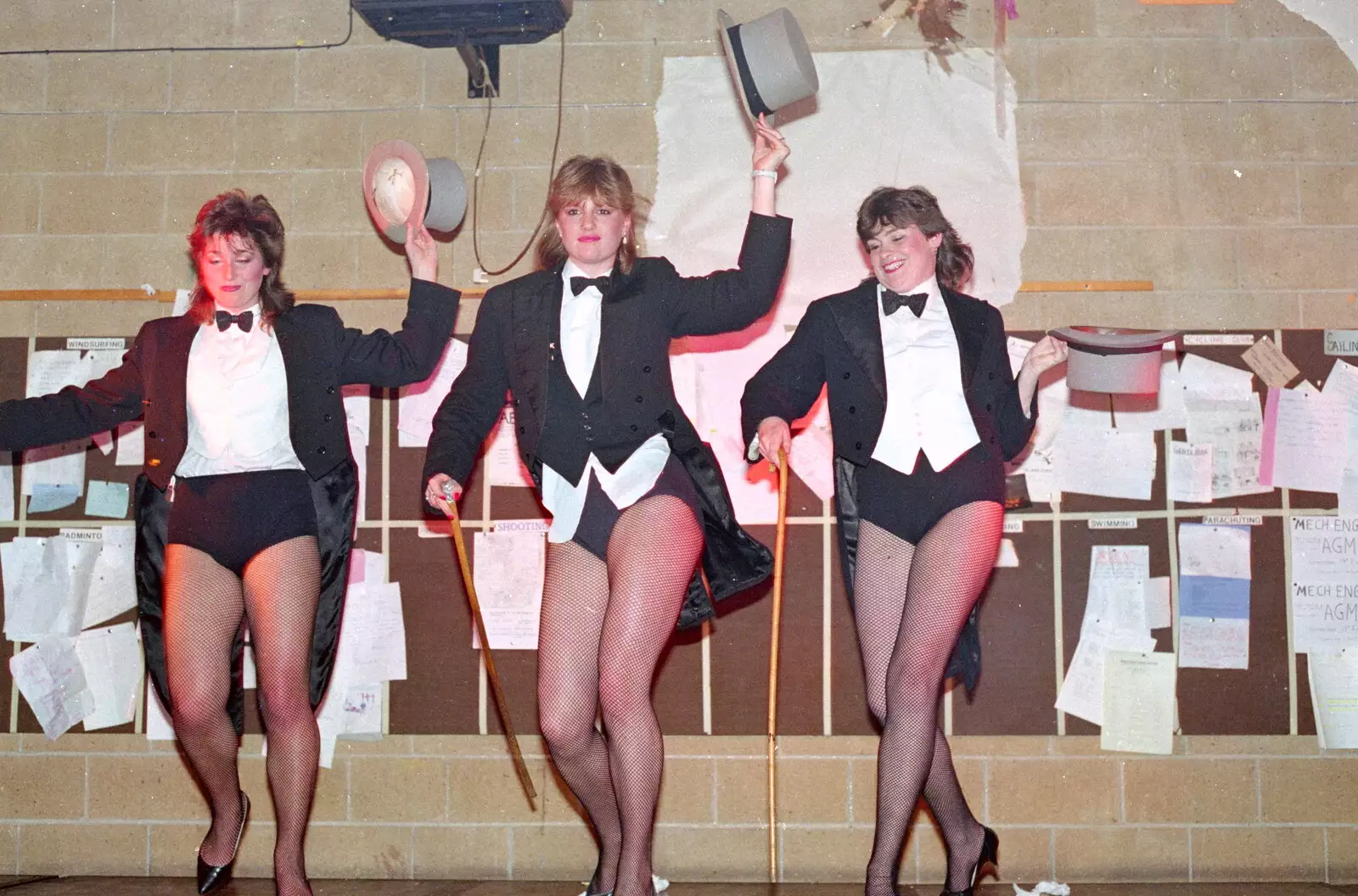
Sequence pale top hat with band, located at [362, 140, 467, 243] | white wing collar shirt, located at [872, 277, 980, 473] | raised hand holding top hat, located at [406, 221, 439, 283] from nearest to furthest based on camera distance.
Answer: white wing collar shirt, located at [872, 277, 980, 473], raised hand holding top hat, located at [406, 221, 439, 283], pale top hat with band, located at [362, 140, 467, 243]

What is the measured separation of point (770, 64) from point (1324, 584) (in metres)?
2.39

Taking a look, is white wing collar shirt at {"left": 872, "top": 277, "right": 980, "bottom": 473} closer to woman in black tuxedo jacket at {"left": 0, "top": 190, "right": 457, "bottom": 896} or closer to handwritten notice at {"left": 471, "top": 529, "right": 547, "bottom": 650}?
woman in black tuxedo jacket at {"left": 0, "top": 190, "right": 457, "bottom": 896}

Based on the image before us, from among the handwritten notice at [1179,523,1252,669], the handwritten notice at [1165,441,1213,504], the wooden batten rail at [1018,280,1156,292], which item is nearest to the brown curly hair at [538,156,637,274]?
the wooden batten rail at [1018,280,1156,292]

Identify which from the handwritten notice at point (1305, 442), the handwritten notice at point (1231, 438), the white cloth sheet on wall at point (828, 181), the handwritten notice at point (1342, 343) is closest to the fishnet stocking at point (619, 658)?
the white cloth sheet on wall at point (828, 181)

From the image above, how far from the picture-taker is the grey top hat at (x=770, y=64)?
3174 millimetres

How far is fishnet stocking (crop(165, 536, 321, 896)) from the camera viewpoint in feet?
9.93

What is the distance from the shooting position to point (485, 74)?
13.6 ft

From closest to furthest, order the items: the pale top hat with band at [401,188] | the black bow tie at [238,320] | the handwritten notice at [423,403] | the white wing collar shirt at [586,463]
Result: 1. the white wing collar shirt at [586,463]
2. the black bow tie at [238,320]
3. the pale top hat with band at [401,188]
4. the handwritten notice at [423,403]

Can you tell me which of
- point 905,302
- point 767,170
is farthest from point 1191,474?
point 767,170

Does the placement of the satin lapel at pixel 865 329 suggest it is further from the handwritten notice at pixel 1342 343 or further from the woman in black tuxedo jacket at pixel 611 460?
the handwritten notice at pixel 1342 343

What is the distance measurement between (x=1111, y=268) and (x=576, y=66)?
1880mm

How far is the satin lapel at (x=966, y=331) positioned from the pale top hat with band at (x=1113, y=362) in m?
0.22

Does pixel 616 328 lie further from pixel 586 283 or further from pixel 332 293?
pixel 332 293

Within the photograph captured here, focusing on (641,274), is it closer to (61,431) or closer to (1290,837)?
(61,431)
